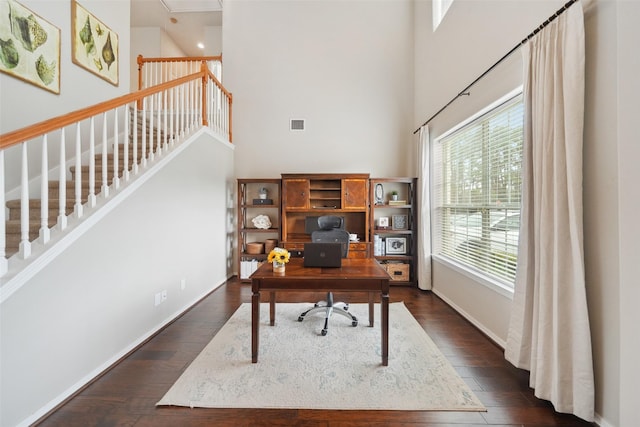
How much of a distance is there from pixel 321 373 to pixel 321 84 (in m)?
4.49

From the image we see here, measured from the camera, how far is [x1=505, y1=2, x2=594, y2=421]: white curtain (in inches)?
57.9

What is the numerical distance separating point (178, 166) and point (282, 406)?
2.64m

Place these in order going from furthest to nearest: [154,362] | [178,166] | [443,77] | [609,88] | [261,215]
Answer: [261,215], [443,77], [178,166], [154,362], [609,88]

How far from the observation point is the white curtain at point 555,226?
4.83ft

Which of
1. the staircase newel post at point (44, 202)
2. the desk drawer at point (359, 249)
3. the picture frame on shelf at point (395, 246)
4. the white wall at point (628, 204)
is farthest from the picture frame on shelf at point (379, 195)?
the staircase newel post at point (44, 202)

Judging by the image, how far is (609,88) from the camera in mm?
1407

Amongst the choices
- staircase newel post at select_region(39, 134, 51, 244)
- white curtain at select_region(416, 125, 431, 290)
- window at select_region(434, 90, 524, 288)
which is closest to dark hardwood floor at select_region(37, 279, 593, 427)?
window at select_region(434, 90, 524, 288)

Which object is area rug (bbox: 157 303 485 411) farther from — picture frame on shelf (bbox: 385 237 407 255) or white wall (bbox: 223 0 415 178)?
white wall (bbox: 223 0 415 178)

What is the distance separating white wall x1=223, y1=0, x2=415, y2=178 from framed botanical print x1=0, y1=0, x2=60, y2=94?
2345mm

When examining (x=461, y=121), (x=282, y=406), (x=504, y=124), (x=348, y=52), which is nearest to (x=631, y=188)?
(x=504, y=124)

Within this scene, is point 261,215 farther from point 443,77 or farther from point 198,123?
point 443,77

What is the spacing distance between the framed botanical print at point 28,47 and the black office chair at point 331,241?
3.35 meters

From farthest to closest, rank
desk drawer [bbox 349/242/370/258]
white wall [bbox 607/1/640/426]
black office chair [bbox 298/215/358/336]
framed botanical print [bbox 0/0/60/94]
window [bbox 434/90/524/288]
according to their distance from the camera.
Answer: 1. desk drawer [bbox 349/242/370/258]
2. black office chair [bbox 298/215/358/336]
3. framed botanical print [bbox 0/0/60/94]
4. window [bbox 434/90/524/288]
5. white wall [bbox 607/1/640/426]

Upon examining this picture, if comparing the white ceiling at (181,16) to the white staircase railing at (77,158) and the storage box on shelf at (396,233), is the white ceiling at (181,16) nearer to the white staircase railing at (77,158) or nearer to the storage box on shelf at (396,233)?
the white staircase railing at (77,158)
